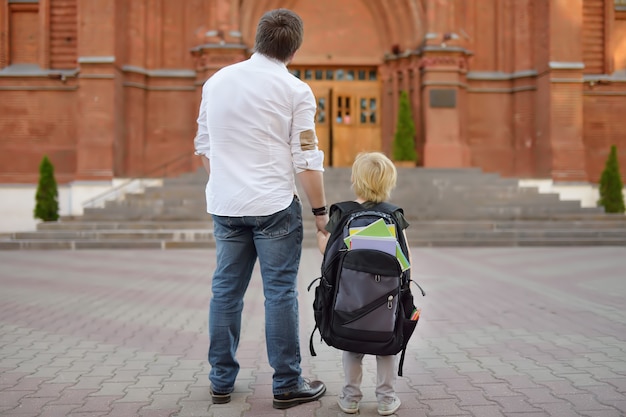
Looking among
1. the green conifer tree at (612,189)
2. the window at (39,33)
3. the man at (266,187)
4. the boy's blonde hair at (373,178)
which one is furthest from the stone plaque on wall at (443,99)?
the boy's blonde hair at (373,178)

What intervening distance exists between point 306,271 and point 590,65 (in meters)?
15.1

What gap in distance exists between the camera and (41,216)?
15.7 m

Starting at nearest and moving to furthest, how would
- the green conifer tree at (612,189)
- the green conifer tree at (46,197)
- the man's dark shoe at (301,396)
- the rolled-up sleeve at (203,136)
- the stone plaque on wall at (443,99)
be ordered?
the man's dark shoe at (301,396) → the rolled-up sleeve at (203,136) → the green conifer tree at (46,197) → the green conifer tree at (612,189) → the stone plaque on wall at (443,99)

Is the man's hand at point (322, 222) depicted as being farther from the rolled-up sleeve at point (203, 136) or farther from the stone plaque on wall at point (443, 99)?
the stone plaque on wall at point (443, 99)

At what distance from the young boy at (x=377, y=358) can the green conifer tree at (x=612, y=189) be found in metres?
15.3

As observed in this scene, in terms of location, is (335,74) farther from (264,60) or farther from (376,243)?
(376,243)

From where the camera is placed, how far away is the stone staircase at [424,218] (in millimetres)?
12578

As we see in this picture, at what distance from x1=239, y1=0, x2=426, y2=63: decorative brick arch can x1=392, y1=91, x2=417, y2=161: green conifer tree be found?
234 centimetres

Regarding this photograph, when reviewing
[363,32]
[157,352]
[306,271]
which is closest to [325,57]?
[363,32]

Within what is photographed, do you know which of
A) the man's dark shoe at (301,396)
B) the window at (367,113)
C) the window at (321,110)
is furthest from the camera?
the window at (367,113)

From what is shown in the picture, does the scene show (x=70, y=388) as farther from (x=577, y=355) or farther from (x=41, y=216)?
(x=41, y=216)

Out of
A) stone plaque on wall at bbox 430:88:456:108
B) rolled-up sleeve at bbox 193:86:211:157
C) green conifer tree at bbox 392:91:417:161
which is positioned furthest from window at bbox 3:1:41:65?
rolled-up sleeve at bbox 193:86:211:157

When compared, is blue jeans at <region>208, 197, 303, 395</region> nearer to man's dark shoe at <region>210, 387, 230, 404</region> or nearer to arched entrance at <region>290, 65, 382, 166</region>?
man's dark shoe at <region>210, 387, 230, 404</region>

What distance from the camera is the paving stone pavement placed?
11.0 ft
